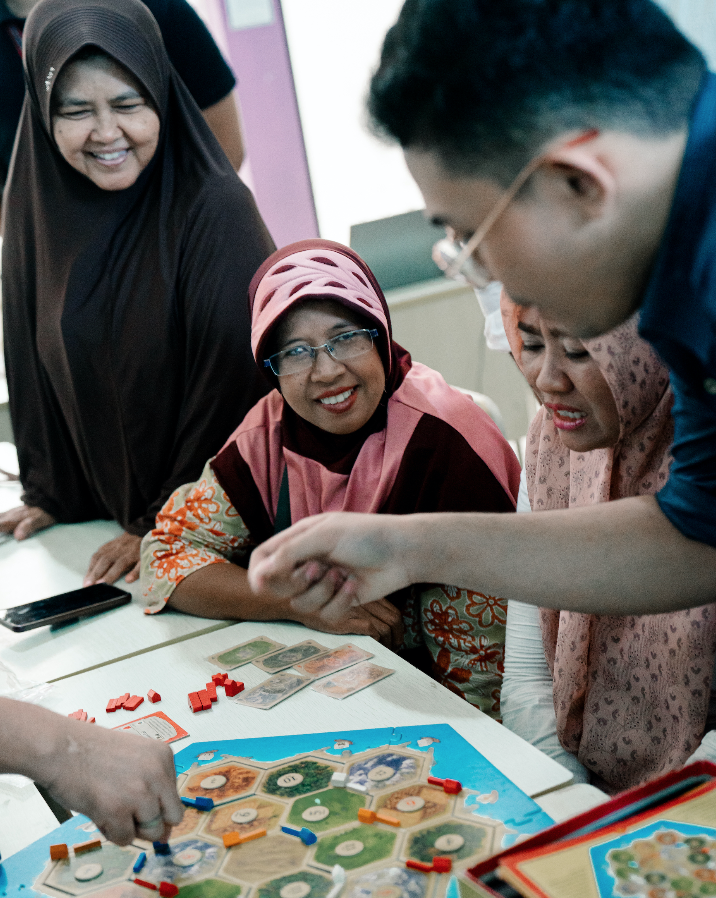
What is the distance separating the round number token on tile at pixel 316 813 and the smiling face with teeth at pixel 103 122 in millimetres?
1254

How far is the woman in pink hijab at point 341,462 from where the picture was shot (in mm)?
1408

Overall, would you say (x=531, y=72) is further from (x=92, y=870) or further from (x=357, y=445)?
(x=357, y=445)

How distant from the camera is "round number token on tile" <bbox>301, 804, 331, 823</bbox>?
0.85m

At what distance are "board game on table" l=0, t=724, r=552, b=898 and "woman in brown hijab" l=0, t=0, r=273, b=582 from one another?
0.77 m

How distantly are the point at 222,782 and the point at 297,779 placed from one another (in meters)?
0.08

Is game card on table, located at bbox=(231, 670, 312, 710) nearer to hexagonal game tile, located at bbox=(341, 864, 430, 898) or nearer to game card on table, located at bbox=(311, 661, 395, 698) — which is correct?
game card on table, located at bbox=(311, 661, 395, 698)

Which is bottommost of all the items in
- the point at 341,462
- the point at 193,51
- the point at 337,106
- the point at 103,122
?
the point at 341,462

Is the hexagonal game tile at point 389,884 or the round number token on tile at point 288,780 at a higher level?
the round number token on tile at point 288,780

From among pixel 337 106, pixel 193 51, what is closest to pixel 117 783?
pixel 193 51

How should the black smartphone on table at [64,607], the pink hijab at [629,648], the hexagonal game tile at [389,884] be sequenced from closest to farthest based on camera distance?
the hexagonal game tile at [389,884]
the pink hijab at [629,648]
the black smartphone on table at [64,607]

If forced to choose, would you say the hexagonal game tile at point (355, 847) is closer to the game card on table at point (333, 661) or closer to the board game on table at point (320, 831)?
the board game on table at point (320, 831)

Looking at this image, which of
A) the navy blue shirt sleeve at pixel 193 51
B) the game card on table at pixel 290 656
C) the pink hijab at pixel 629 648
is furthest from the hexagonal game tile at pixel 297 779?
the navy blue shirt sleeve at pixel 193 51

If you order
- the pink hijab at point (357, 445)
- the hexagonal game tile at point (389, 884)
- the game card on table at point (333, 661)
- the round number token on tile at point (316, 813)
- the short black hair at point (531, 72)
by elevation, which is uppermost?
the short black hair at point (531, 72)

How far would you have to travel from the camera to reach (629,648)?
3.71 ft
